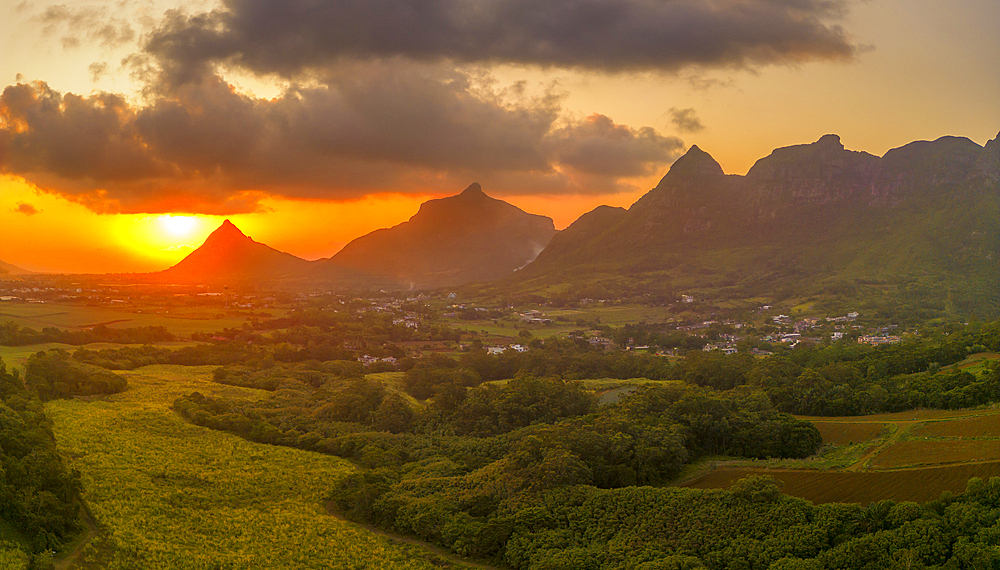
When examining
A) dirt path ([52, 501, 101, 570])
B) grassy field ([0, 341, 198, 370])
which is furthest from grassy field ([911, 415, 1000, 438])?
grassy field ([0, 341, 198, 370])

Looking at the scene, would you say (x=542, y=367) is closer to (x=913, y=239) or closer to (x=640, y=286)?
(x=640, y=286)

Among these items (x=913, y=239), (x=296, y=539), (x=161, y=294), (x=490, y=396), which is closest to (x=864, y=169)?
(x=913, y=239)

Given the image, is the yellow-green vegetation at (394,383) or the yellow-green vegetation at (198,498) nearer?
the yellow-green vegetation at (198,498)

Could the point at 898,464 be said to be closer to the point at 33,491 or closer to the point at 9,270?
the point at 33,491

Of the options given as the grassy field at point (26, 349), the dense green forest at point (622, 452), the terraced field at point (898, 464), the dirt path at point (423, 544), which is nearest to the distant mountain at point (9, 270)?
the grassy field at point (26, 349)

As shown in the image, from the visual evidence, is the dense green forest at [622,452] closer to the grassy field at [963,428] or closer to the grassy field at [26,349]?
the grassy field at [963,428]
